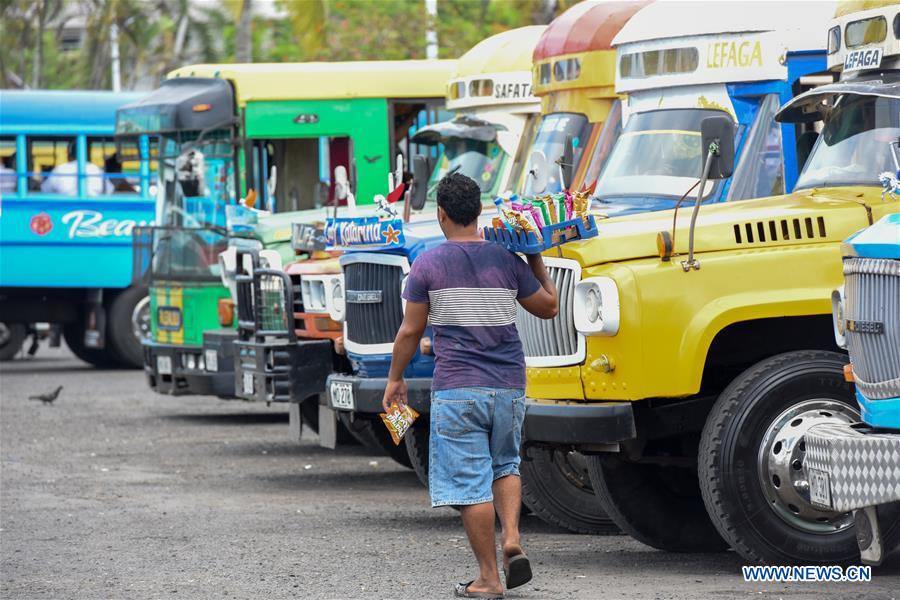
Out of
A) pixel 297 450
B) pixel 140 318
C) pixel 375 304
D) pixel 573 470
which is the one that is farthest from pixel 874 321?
pixel 140 318

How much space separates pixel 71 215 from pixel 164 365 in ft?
20.0

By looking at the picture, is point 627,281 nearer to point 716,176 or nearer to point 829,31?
point 716,176

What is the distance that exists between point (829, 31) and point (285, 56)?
26715 millimetres

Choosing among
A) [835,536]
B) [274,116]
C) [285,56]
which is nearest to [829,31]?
[835,536]

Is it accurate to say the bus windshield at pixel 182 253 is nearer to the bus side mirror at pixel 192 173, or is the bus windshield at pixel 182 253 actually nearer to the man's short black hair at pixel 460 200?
the bus side mirror at pixel 192 173

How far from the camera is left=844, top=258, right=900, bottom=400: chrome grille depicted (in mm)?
6590

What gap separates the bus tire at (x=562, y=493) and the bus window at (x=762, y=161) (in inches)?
66.2

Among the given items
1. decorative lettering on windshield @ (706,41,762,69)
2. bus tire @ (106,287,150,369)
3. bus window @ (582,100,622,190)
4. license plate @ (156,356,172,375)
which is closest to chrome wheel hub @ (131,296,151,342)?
bus tire @ (106,287,150,369)

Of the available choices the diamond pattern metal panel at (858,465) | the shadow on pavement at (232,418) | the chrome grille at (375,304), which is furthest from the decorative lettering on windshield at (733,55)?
the shadow on pavement at (232,418)

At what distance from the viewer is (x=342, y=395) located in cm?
1048

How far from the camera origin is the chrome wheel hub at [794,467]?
7.95 m

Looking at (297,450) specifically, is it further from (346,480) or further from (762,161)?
(762,161)

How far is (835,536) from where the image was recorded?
→ 7.99 m

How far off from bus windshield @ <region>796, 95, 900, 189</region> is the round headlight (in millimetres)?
1381
